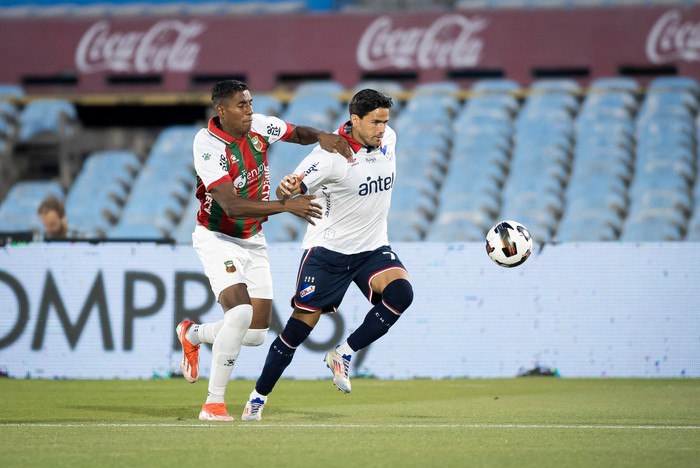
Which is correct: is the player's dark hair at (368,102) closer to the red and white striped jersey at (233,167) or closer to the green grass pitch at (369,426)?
the red and white striped jersey at (233,167)

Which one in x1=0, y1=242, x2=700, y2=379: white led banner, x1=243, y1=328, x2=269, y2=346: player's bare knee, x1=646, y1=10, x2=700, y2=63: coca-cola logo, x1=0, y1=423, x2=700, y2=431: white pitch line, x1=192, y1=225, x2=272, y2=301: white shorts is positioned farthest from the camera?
x1=646, y1=10, x2=700, y2=63: coca-cola logo

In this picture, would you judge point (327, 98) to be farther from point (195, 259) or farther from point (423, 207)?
point (195, 259)

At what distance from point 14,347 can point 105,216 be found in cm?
675

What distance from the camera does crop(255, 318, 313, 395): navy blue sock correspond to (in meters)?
7.57

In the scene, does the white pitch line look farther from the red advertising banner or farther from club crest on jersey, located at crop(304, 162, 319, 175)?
the red advertising banner

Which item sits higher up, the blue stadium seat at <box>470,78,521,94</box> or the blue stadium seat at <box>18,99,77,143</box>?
the blue stadium seat at <box>470,78,521,94</box>

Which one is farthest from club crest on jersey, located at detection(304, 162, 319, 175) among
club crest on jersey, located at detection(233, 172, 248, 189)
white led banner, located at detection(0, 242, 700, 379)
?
white led banner, located at detection(0, 242, 700, 379)

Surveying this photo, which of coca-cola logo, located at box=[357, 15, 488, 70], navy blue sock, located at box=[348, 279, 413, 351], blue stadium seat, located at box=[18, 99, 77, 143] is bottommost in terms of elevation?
navy blue sock, located at box=[348, 279, 413, 351]

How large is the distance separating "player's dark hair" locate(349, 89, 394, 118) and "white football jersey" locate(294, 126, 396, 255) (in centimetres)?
27

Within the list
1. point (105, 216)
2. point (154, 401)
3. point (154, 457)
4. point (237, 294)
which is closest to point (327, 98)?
point (105, 216)

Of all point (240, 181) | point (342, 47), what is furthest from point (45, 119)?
point (240, 181)

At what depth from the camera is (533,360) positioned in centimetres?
1123

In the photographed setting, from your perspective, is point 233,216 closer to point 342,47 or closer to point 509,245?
point 509,245

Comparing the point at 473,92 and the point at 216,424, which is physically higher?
the point at 473,92
